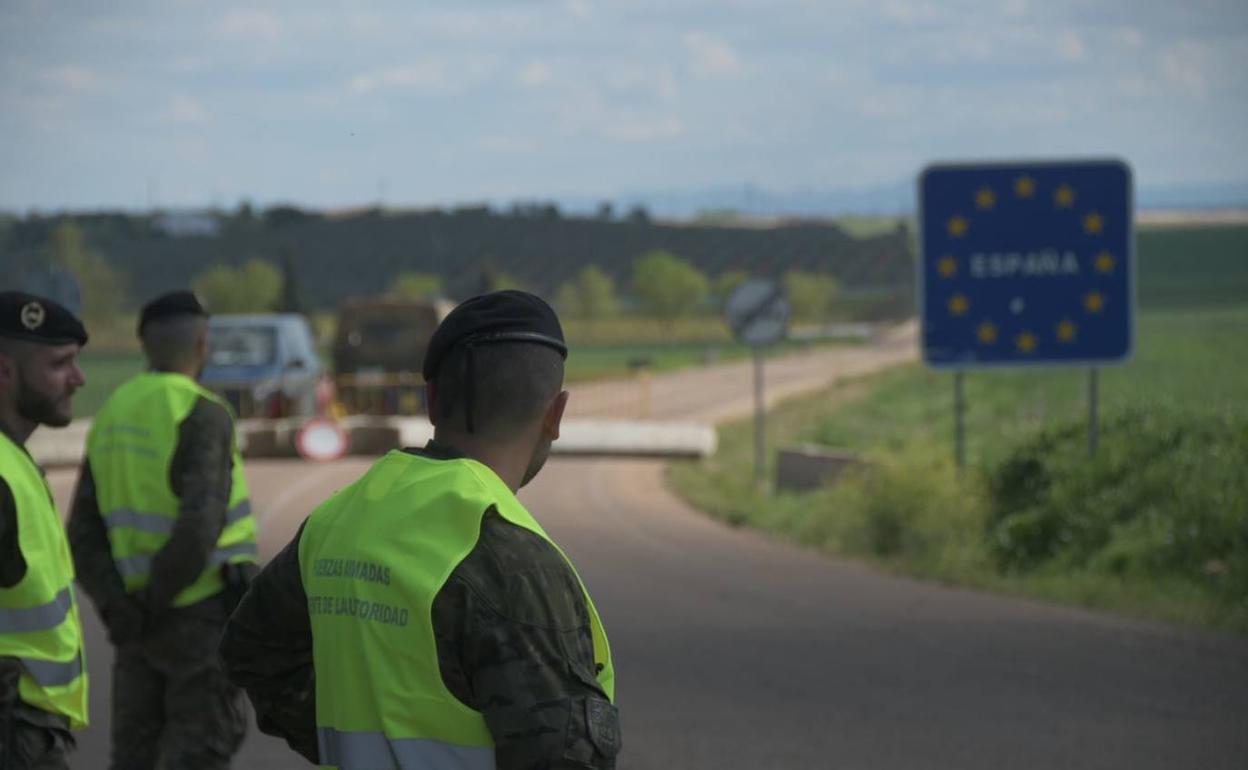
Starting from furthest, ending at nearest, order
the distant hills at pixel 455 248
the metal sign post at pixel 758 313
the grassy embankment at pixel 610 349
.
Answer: the distant hills at pixel 455 248 < the grassy embankment at pixel 610 349 < the metal sign post at pixel 758 313

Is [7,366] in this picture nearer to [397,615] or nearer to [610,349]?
[397,615]

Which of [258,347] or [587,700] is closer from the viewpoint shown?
[587,700]

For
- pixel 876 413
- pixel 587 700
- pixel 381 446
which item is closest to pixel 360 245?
pixel 876 413

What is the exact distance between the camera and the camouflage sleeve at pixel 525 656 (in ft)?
8.48

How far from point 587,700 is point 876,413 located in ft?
121

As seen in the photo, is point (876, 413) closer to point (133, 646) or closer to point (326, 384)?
point (326, 384)

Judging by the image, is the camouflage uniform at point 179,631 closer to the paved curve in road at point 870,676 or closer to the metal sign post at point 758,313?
the paved curve in road at point 870,676

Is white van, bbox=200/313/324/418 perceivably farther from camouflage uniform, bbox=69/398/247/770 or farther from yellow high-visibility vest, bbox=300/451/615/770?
yellow high-visibility vest, bbox=300/451/615/770

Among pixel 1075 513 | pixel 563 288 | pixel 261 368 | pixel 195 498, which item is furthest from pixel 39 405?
pixel 563 288

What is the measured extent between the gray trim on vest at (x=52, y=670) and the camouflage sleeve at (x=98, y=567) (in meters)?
1.26

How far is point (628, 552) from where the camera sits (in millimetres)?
15867

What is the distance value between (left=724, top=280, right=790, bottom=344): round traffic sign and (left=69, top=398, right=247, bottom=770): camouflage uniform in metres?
17.2

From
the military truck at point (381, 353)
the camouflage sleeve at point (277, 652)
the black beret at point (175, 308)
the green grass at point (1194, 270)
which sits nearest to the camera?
the camouflage sleeve at point (277, 652)

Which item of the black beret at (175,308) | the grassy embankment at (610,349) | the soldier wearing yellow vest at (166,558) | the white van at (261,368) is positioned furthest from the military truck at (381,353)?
the soldier wearing yellow vest at (166,558)
